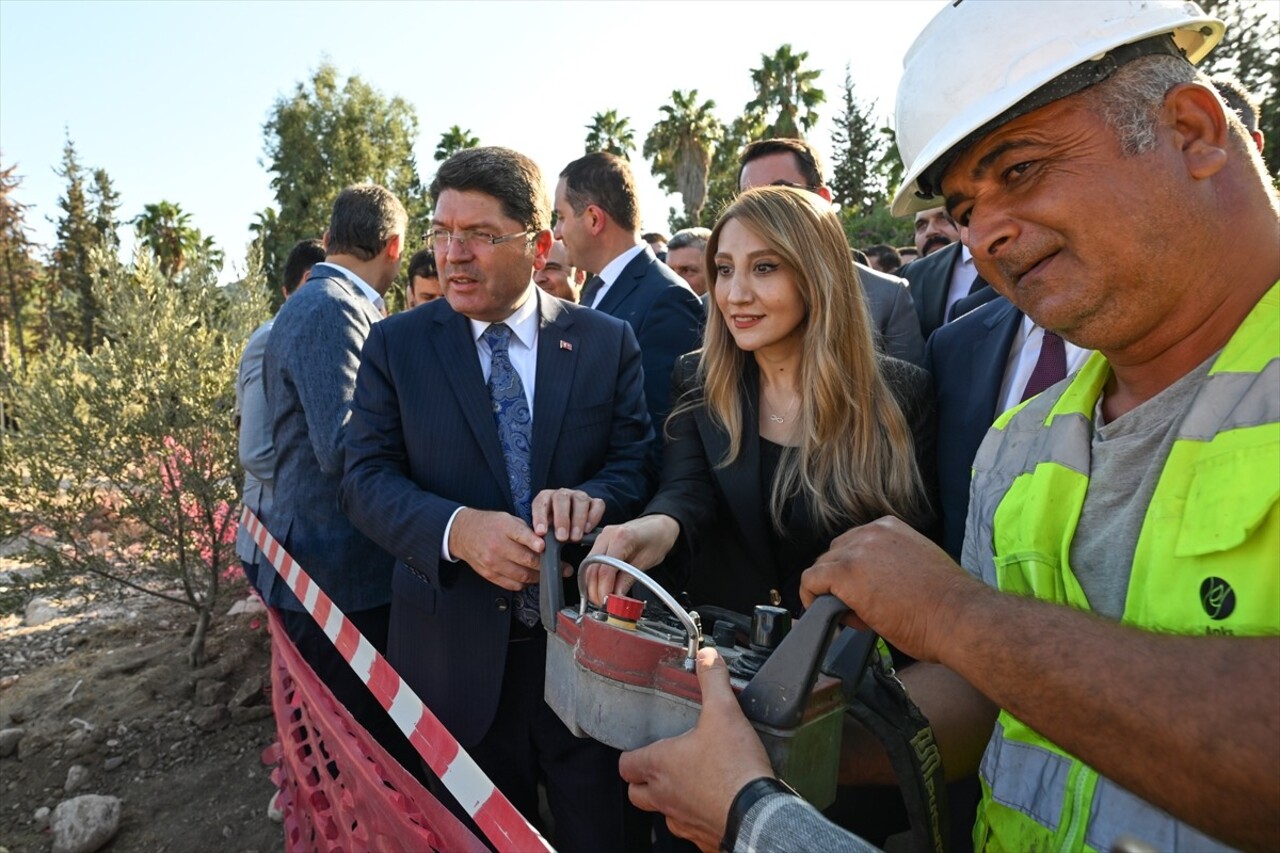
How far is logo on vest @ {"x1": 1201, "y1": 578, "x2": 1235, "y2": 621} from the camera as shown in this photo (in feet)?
3.07

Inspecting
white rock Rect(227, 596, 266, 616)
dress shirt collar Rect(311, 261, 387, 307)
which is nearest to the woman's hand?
dress shirt collar Rect(311, 261, 387, 307)

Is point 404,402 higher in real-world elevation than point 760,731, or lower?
higher

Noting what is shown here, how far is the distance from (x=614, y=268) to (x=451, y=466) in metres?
2.14

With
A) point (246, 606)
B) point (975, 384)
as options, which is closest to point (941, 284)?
point (975, 384)

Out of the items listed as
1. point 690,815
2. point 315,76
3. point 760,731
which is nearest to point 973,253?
point 760,731

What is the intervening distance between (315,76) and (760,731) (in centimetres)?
3383

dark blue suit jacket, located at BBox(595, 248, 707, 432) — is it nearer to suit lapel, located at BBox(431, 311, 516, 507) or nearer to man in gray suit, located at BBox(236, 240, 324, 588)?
suit lapel, located at BBox(431, 311, 516, 507)

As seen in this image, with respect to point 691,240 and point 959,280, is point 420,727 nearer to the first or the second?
point 959,280

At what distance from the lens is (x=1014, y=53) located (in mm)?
1188

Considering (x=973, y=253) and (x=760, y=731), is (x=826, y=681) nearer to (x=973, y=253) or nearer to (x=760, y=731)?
(x=760, y=731)

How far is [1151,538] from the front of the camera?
1.06 m

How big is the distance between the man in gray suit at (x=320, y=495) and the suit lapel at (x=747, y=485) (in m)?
1.51

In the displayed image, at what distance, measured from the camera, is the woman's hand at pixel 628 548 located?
1731 millimetres

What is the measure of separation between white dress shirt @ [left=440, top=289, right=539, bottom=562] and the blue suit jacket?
74 cm
